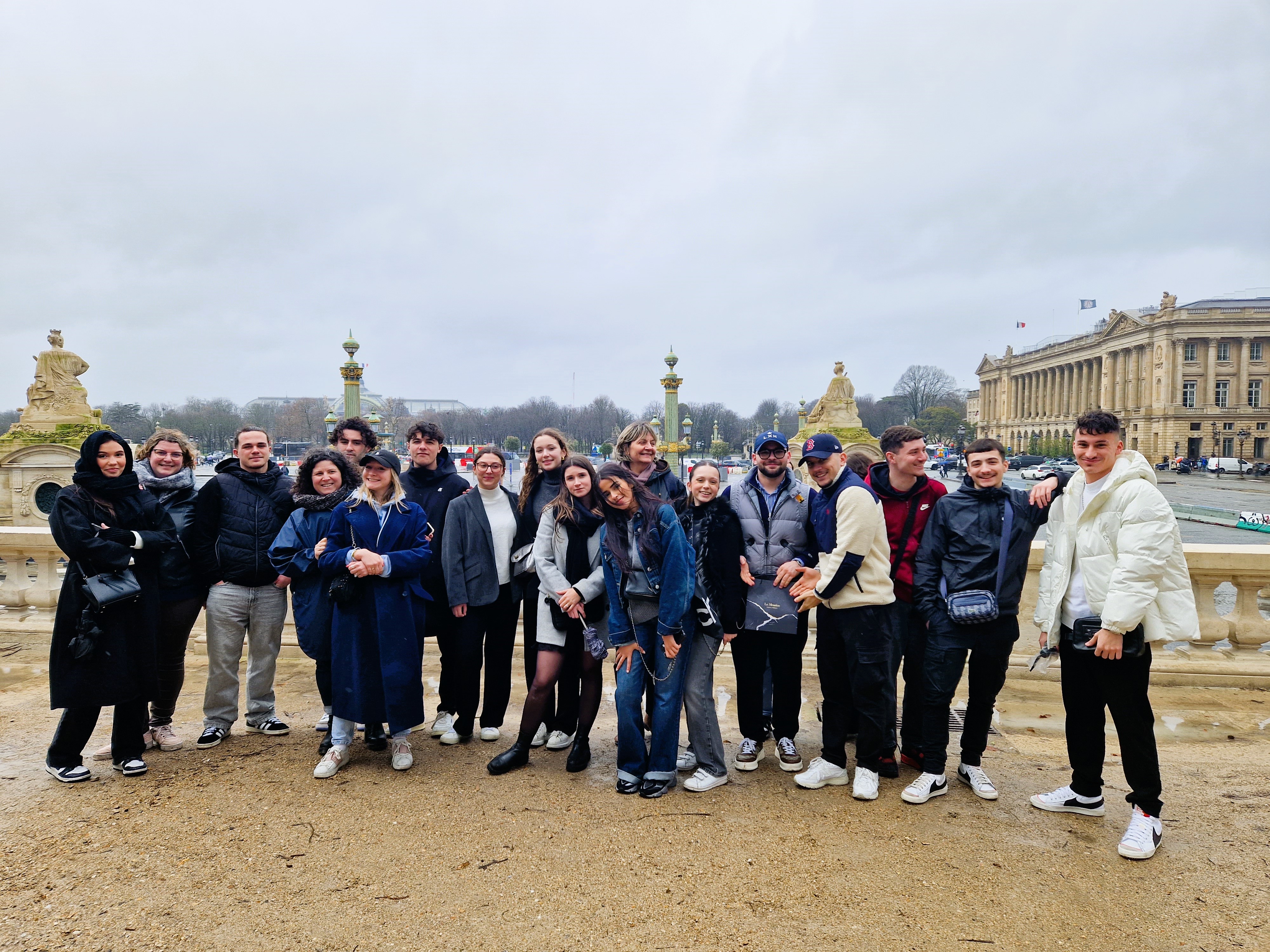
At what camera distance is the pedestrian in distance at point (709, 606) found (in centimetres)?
372

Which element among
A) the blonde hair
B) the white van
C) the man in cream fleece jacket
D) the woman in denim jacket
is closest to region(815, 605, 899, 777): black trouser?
the man in cream fleece jacket

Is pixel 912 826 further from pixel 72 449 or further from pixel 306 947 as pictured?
pixel 72 449

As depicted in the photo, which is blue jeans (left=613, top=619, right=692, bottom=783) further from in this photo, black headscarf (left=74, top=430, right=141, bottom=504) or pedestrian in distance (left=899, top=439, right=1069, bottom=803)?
black headscarf (left=74, top=430, right=141, bottom=504)

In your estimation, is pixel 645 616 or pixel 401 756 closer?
pixel 645 616

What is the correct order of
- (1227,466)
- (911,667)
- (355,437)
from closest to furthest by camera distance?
(911,667) < (355,437) < (1227,466)

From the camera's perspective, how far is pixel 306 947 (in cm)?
246

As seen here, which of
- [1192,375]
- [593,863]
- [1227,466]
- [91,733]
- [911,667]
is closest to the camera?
[593,863]

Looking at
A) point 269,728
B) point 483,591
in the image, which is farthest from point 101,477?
point 483,591

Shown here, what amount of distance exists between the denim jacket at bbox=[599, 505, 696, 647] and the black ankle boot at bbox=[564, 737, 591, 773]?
66 centimetres

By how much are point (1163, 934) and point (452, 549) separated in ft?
12.0

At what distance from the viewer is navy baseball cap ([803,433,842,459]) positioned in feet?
12.5

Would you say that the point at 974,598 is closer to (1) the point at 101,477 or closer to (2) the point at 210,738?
(2) the point at 210,738

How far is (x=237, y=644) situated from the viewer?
4371 millimetres

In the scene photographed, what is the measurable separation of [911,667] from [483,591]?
99.9 inches
